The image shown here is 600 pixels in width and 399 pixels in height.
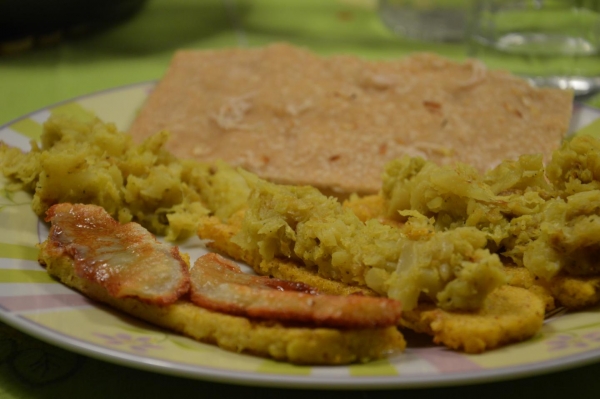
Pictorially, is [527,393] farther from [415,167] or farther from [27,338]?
[27,338]

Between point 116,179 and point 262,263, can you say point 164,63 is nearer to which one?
point 116,179

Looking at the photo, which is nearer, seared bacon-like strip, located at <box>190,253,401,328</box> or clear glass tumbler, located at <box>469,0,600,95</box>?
seared bacon-like strip, located at <box>190,253,401,328</box>

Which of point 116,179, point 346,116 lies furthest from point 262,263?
point 346,116

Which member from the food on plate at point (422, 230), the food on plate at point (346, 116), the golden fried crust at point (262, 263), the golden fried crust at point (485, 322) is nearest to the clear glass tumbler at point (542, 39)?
the food on plate at point (346, 116)

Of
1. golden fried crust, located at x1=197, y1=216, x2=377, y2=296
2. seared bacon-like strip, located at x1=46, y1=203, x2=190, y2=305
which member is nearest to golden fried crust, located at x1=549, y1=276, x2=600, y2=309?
golden fried crust, located at x1=197, y1=216, x2=377, y2=296

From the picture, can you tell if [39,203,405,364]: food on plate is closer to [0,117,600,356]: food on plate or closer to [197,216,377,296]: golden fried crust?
[0,117,600,356]: food on plate

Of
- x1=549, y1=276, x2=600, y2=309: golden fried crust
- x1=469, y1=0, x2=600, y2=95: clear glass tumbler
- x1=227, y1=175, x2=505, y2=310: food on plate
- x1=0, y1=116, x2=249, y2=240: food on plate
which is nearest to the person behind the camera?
x1=227, y1=175, x2=505, y2=310: food on plate
